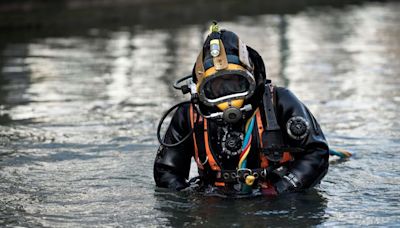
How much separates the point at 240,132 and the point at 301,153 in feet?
1.46

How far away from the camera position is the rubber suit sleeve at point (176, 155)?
6.30m

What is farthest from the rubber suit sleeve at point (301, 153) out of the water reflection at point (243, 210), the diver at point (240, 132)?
the water reflection at point (243, 210)

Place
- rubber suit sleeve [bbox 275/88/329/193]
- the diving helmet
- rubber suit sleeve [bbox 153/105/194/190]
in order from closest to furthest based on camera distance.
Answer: the diving helmet
rubber suit sleeve [bbox 275/88/329/193]
rubber suit sleeve [bbox 153/105/194/190]

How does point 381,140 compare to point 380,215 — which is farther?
point 381,140

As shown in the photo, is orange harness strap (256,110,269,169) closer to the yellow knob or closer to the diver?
the diver

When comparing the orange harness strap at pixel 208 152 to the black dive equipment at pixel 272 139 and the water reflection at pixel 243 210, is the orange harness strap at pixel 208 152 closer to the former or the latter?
the water reflection at pixel 243 210

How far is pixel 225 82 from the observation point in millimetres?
5820

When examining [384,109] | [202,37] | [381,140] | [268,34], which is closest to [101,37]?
[202,37]

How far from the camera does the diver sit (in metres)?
5.80

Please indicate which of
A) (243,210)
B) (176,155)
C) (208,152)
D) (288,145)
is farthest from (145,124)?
(243,210)

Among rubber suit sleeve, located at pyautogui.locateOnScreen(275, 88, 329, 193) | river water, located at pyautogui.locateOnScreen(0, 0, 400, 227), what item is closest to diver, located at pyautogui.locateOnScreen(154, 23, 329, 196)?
rubber suit sleeve, located at pyautogui.locateOnScreen(275, 88, 329, 193)

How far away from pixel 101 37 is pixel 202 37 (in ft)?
7.39

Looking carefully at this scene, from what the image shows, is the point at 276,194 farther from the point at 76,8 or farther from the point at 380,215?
the point at 76,8

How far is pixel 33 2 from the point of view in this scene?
2570 cm
